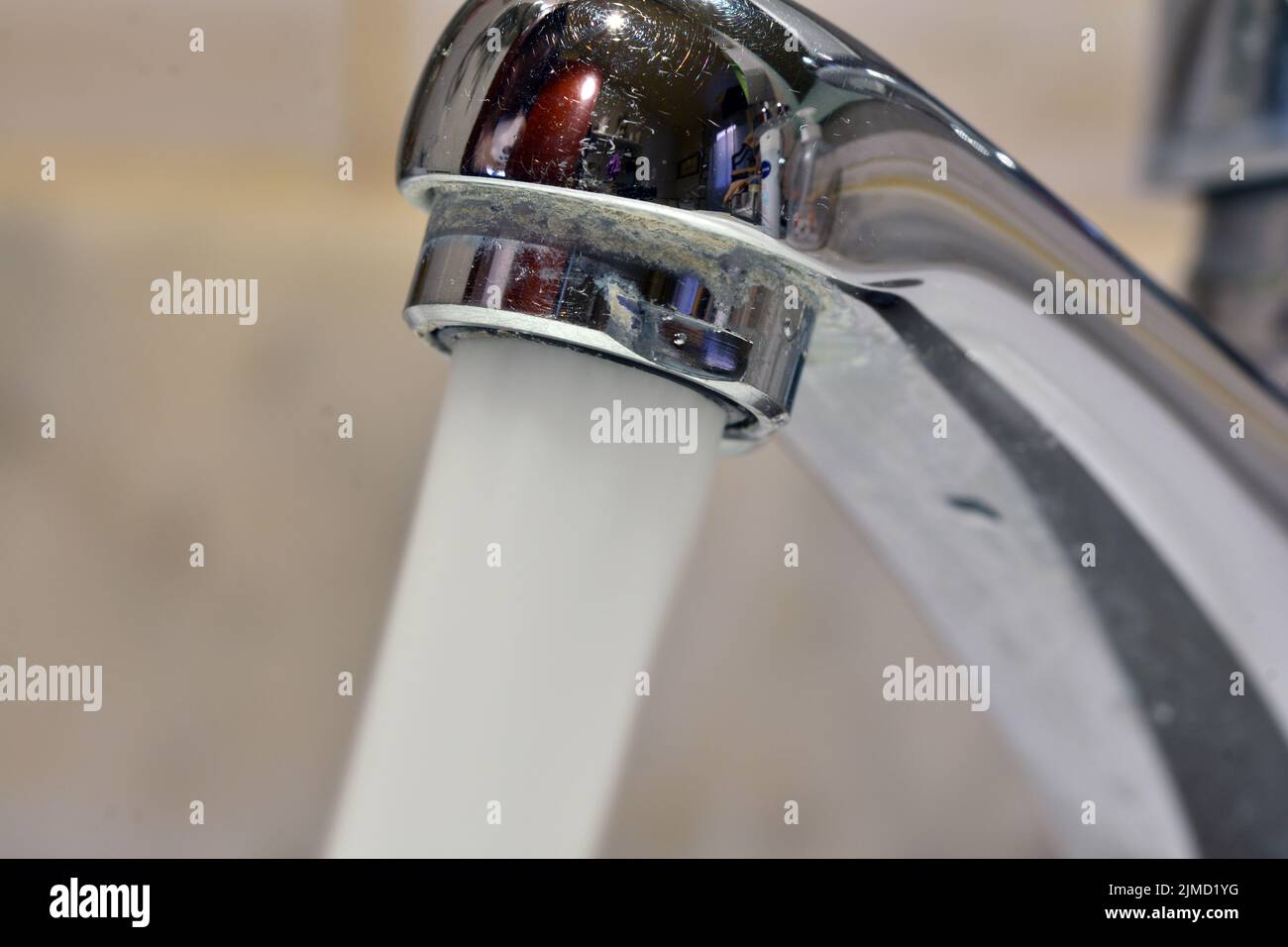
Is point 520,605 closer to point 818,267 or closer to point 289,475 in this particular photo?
point 818,267

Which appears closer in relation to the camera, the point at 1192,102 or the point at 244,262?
the point at 1192,102

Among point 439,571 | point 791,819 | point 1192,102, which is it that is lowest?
point 791,819

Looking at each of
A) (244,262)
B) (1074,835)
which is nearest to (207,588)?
(244,262)

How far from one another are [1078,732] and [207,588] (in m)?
0.39

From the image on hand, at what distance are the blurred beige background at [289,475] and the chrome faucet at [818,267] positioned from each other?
0.35 m

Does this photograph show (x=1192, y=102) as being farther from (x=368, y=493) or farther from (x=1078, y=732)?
(x=368, y=493)

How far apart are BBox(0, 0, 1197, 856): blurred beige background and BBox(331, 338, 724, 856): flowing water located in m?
0.35

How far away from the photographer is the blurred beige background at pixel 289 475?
50 cm

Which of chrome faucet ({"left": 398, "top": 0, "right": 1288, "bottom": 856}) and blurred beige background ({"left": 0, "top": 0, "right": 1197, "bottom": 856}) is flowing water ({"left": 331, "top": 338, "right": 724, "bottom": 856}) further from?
blurred beige background ({"left": 0, "top": 0, "right": 1197, "bottom": 856})

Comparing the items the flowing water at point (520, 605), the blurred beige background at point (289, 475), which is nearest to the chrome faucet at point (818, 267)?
the flowing water at point (520, 605)

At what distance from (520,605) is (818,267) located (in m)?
0.07

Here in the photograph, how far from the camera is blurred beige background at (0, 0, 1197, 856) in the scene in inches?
19.7

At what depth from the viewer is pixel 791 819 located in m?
0.54

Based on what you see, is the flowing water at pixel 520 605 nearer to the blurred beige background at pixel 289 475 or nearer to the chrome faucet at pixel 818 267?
the chrome faucet at pixel 818 267
